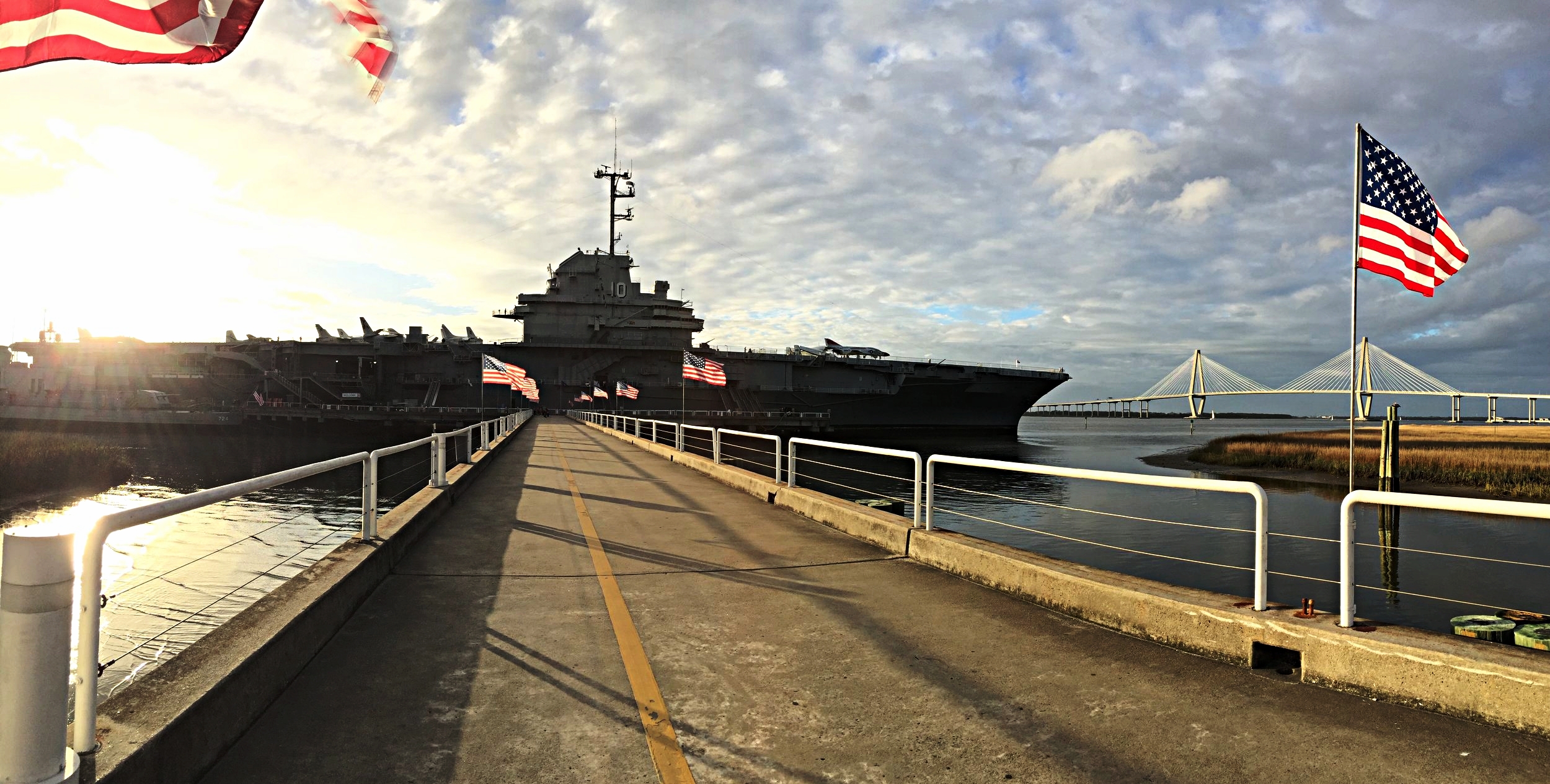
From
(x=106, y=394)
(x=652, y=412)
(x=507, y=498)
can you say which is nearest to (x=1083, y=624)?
(x=507, y=498)

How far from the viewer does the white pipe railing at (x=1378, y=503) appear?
3.79m

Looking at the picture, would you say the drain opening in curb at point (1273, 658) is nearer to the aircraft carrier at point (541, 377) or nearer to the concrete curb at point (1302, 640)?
the concrete curb at point (1302, 640)

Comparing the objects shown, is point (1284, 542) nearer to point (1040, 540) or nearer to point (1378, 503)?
point (1040, 540)

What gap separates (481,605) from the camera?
589 cm

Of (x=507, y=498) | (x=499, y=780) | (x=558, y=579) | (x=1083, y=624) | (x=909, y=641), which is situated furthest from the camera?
(x=507, y=498)

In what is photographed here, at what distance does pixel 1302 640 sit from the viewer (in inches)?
171

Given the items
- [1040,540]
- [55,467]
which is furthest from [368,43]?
[55,467]

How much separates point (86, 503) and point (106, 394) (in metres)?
46.1

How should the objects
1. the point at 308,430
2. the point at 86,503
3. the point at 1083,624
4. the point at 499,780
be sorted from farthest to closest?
the point at 308,430
the point at 86,503
the point at 1083,624
the point at 499,780

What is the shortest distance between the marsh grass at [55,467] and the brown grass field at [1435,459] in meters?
43.8

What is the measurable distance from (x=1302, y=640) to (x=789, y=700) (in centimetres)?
293

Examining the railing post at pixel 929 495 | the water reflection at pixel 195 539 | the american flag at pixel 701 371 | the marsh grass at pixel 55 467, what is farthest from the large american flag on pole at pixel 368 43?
the marsh grass at pixel 55 467

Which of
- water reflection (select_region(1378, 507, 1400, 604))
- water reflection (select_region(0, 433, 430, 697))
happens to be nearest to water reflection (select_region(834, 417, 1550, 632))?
water reflection (select_region(1378, 507, 1400, 604))

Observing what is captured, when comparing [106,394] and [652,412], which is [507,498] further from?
[106,394]
